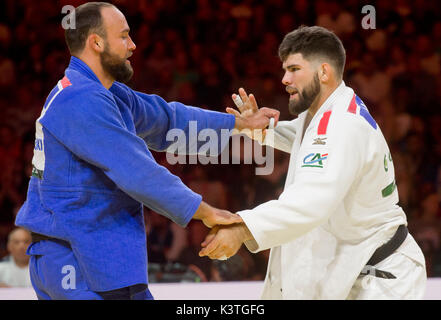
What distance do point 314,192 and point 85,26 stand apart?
47.8 inches

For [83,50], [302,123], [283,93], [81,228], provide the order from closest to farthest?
[81,228] < [83,50] < [302,123] < [283,93]

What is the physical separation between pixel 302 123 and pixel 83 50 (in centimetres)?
116

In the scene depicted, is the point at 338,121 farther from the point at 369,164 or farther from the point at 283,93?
the point at 283,93

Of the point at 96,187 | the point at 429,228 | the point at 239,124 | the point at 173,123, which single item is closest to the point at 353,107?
the point at 239,124

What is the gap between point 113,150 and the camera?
7.90 feet

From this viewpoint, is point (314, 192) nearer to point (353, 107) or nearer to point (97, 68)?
point (353, 107)

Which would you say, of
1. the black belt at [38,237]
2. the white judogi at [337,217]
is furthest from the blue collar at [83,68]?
the white judogi at [337,217]

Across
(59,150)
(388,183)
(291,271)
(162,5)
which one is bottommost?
(291,271)

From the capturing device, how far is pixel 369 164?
2.71 metres

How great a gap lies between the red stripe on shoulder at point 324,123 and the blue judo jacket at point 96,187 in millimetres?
635

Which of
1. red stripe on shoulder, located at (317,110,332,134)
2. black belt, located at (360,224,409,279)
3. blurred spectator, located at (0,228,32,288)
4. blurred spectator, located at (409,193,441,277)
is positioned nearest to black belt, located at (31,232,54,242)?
red stripe on shoulder, located at (317,110,332,134)

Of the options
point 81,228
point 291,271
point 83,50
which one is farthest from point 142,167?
point 291,271

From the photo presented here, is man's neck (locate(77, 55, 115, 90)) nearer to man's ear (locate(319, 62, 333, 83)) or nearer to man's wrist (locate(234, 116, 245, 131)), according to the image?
man's wrist (locate(234, 116, 245, 131))

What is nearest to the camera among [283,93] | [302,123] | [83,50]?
[83,50]
